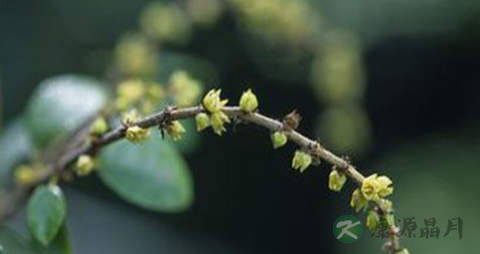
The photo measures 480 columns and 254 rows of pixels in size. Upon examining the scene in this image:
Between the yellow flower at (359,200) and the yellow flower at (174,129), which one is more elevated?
the yellow flower at (174,129)

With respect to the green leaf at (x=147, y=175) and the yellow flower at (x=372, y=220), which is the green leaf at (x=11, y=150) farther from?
the yellow flower at (x=372, y=220)

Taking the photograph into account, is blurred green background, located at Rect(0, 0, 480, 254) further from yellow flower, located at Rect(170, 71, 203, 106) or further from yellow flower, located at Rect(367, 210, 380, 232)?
yellow flower, located at Rect(367, 210, 380, 232)

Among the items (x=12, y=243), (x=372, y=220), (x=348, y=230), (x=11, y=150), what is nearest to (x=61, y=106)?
(x=11, y=150)

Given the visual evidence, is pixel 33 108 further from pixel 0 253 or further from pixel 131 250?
pixel 131 250

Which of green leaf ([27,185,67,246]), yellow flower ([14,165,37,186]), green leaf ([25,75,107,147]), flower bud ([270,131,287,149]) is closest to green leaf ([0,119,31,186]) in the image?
green leaf ([25,75,107,147])

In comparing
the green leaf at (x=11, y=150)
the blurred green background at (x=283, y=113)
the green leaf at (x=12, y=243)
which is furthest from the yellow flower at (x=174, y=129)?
the blurred green background at (x=283, y=113)

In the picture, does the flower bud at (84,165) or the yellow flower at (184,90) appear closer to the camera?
the flower bud at (84,165)

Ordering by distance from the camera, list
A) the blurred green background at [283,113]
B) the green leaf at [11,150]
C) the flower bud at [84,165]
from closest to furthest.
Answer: the flower bud at [84,165] < the green leaf at [11,150] < the blurred green background at [283,113]

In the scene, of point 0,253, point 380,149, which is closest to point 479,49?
point 380,149
